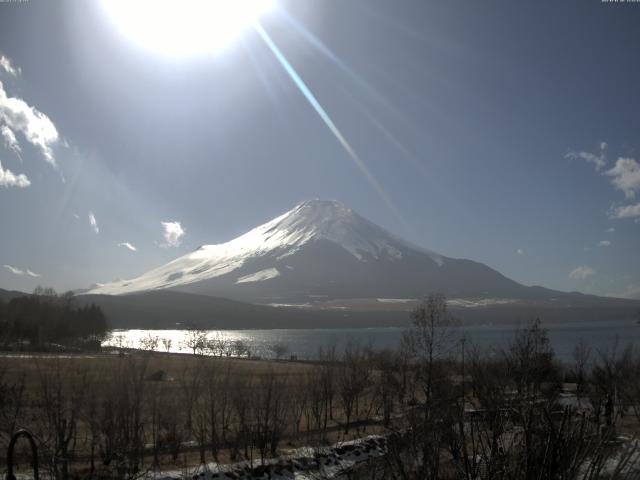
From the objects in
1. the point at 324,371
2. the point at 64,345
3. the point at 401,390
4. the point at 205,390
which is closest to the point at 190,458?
the point at 205,390

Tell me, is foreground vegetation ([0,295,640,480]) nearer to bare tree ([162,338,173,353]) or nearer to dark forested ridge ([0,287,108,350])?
dark forested ridge ([0,287,108,350])

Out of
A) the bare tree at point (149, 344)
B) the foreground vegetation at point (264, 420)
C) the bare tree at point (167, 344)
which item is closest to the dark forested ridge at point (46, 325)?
the bare tree at point (149, 344)

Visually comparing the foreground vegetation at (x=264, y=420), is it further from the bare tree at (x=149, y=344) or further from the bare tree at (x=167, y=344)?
the bare tree at (x=167, y=344)

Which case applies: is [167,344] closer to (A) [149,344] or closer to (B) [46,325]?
(A) [149,344]

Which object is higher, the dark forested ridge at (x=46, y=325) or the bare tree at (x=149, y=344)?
the dark forested ridge at (x=46, y=325)

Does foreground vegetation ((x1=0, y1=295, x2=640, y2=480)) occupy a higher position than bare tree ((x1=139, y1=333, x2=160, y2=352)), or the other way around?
foreground vegetation ((x1=0, y1=295, x2=640, y2=480))

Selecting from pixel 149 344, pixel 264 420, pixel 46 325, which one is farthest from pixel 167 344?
pixel 264 420

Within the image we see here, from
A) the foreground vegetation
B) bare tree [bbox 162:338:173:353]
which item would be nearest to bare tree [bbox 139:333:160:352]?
bare tree [bbox 162:338:173:353]

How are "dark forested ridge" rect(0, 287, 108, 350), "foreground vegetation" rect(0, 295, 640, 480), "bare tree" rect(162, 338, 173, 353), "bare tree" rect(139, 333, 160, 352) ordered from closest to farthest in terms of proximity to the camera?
"foreground vegetation" rect(0, 295, 640, 480) → "dark forested ridge" rect(0, 287, 108, 350) → "bare tree" rect(139, 333, 160, 352) → "bare tree" rect(162, 338, 173, 353)

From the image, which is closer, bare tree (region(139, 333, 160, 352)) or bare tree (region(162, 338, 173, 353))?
bare tree (region(139, 333, 160, 352))
